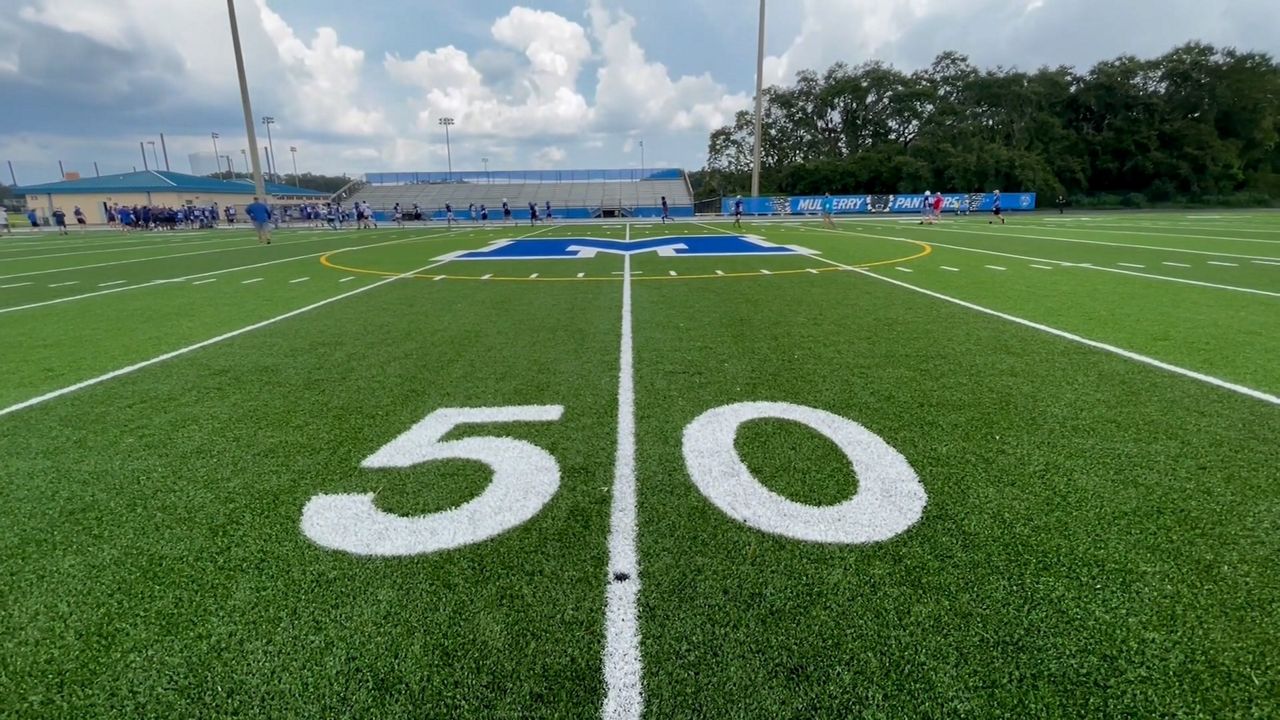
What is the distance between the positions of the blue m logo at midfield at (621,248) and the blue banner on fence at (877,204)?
Answer: 26852 millimetres

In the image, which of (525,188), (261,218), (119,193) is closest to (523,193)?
(525,188)

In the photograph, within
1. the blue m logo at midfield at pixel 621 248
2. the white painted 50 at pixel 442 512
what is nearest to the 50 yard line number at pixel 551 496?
the white painted 50 at pixel 442 512

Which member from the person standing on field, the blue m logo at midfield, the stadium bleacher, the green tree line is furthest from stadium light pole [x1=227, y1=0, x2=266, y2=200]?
the green tree line

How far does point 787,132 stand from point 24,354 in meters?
72.6

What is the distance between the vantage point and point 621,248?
19.1 m

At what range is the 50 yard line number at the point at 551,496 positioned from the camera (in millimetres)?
2797

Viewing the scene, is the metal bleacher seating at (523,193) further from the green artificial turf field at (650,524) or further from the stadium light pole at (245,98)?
the green artificial turf field at (650,524)

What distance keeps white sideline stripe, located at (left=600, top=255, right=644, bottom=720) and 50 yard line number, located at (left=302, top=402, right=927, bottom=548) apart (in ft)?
1.24

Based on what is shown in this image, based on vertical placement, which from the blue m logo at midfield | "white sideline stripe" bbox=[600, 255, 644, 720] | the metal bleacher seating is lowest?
"white sideline stripe" bbox=[600, 255, 644, 720]

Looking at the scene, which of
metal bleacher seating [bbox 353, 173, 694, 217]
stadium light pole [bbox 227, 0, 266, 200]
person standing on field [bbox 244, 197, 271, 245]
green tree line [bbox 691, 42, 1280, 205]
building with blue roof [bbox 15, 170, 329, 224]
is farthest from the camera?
metal bleacher seating [bbox 353, 173, 694, 217]

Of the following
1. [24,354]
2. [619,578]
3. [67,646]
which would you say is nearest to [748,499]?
[619,578]

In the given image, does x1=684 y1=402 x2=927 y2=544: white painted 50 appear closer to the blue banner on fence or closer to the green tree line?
the blue banner on fence

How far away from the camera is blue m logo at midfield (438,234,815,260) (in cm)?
1677

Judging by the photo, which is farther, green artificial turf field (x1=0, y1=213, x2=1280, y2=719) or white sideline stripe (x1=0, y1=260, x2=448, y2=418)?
white sideline stripe (x1=0, y1=260, x2=448, y2=418)
